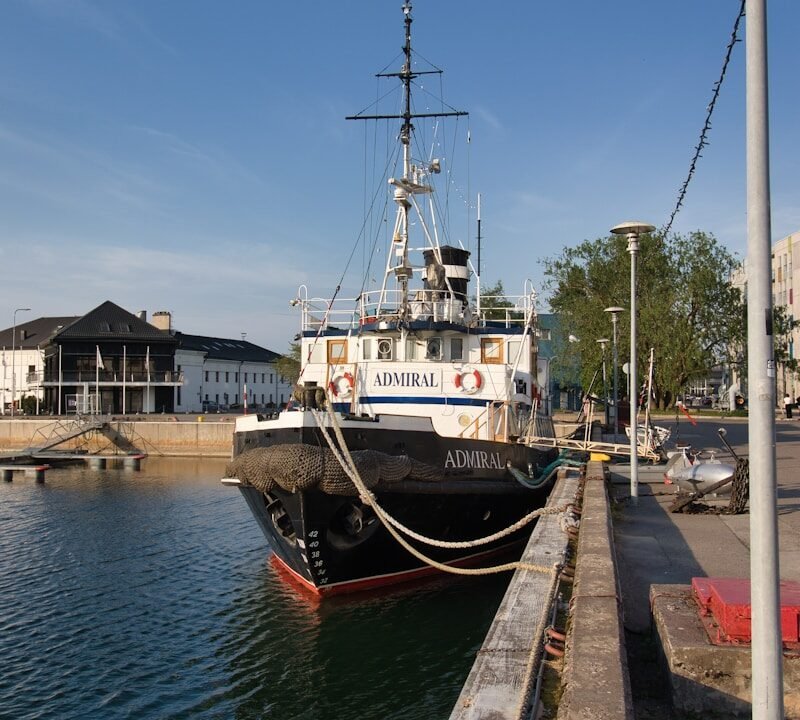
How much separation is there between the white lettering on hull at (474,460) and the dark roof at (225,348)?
194 feet

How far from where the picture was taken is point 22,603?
14781mm

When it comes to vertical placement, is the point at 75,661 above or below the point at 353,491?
below

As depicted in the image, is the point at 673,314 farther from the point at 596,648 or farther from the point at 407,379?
the point at 596,648

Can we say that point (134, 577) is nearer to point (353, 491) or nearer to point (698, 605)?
point (353, 491)

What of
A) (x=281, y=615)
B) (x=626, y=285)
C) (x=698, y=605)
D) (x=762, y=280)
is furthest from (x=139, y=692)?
(x=626, y=285)

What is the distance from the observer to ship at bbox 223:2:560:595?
13039 mm

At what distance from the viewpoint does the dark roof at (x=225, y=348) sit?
76.1 meters

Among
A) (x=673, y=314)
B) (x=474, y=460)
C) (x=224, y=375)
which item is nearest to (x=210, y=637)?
(x=474, y=460)

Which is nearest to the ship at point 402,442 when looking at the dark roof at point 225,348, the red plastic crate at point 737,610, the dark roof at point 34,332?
the red plastic crate at point 737,610

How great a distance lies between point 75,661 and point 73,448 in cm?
3957

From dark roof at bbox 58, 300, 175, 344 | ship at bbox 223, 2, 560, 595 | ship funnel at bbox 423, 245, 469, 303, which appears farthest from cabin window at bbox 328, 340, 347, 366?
dark roof at bbox 58, 300, 175, 344

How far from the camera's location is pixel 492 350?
1755 centimetres

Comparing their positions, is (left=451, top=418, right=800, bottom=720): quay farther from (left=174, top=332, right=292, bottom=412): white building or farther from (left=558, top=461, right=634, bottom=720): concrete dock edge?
(left=174, top=332, right=292, bottom=412): white building

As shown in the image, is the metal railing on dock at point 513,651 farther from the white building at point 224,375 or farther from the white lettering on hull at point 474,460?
the white building at point 224,375
